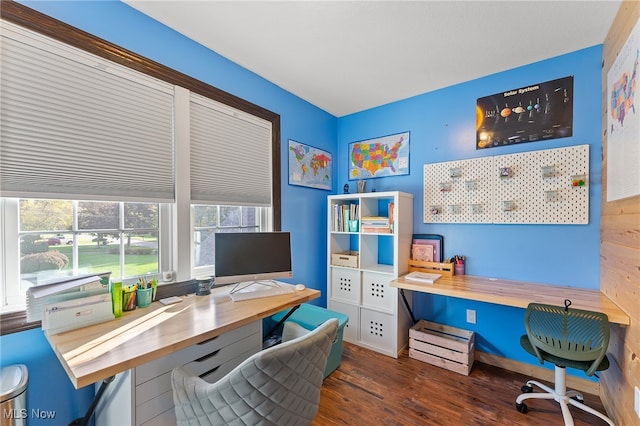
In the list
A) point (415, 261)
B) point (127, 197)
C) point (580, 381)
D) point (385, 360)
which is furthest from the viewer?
point (415, 261)

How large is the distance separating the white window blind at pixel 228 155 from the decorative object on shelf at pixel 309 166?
1.04 feet

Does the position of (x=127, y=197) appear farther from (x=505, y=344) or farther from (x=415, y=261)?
(x=505, y=344)

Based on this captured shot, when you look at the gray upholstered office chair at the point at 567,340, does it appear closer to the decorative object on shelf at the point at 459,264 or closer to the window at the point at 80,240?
the decorative object on shelf at the point at 459,264

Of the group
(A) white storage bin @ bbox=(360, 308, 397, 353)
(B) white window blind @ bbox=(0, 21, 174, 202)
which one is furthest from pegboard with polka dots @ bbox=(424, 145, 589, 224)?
(B) white window blind @ bbox=(0, 21, 174, 202)

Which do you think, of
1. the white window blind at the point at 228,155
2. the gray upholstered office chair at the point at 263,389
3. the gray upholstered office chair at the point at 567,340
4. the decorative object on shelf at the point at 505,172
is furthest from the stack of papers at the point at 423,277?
the white window blind at the point at 228,155

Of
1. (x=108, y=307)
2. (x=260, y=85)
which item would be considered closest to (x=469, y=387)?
(x=108, y=307)

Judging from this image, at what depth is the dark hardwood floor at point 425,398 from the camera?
1686 millimetres

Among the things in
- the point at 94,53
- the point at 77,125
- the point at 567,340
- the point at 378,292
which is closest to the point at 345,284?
the point at 378,292

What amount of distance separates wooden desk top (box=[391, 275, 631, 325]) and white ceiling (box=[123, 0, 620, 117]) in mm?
1852

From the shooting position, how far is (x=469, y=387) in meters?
2.00

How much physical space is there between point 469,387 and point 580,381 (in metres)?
0.85

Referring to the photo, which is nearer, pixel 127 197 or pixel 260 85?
pixel 127 197

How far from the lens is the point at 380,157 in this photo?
305 cm

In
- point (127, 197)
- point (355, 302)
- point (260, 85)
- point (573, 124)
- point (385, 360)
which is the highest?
point (260, 85)
